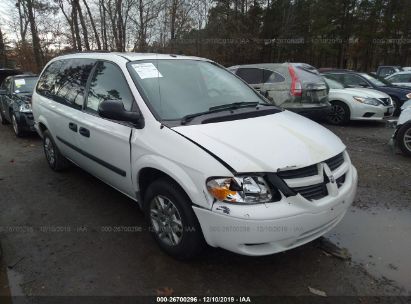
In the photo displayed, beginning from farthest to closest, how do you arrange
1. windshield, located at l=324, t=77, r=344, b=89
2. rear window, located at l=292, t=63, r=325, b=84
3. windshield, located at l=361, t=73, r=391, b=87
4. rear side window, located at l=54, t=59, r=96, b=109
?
1. windshield, located at l=361, t=73, r=391, b=87
2. windshield, located at l=324, t=77, r=344, b=89
3. rear window, located at l=292, t=63, r=325, b=84
4. rear side window, located at l=54, t=59, r=96, b=109

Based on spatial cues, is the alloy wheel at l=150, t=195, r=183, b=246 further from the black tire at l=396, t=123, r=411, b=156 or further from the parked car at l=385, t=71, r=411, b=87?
the parked car at l=385, t=71, r=411, b=87

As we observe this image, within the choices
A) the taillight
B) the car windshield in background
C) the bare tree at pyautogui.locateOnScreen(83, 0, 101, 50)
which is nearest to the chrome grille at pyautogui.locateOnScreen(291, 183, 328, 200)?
the taillight

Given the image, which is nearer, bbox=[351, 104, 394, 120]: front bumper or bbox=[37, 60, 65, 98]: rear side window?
bbox=[37, 60, 65, 98]: rear side window

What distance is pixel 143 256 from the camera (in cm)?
321

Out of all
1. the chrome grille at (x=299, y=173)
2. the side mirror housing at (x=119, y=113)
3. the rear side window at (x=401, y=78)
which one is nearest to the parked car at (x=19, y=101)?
the side mirror housing at (x=119, y=113)

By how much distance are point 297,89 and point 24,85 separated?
22.6 feet

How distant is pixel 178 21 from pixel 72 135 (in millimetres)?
20640

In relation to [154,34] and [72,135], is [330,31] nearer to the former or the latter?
[154,34]

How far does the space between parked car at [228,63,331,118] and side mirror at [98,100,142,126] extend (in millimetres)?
5460

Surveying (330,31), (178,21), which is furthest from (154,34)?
(330,31)

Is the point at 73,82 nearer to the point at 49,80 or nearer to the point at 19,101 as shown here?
the point at 49,80

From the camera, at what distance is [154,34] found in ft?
72.1

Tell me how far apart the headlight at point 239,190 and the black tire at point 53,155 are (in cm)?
352

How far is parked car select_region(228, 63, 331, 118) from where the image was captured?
27.5 feet
